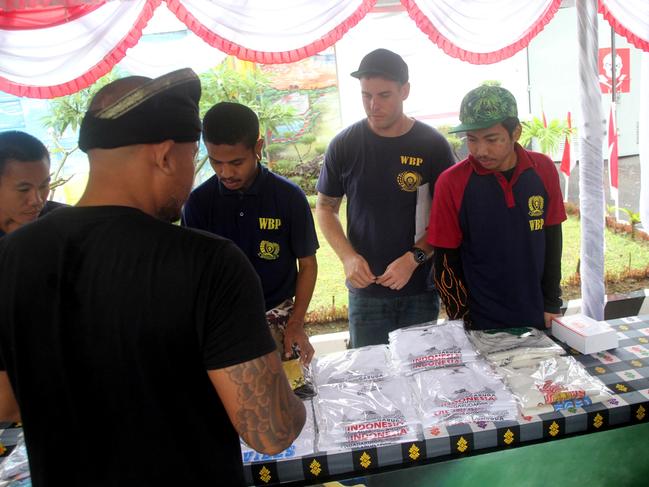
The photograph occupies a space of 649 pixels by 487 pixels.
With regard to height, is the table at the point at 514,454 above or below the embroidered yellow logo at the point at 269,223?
below

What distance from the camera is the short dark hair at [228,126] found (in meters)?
1.76

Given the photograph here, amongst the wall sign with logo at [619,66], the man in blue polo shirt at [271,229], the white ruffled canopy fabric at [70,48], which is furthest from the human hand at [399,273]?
the wall sign with logo at [619,66]

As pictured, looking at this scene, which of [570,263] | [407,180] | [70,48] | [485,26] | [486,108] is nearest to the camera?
[486,108]

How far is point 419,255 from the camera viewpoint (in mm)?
2191

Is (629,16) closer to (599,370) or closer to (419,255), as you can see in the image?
(419,255)

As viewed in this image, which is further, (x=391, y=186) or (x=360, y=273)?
(x=391, y=186)

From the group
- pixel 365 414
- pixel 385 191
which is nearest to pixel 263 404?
pixel 365 414

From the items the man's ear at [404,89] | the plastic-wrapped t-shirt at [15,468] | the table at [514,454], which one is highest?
the man's ear at [404,89]

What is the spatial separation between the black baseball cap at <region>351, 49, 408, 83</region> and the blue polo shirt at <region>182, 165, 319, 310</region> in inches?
23.0

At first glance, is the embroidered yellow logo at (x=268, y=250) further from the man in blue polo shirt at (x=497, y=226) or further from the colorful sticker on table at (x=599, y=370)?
the colorful sticker on table at (x=599, y=370)

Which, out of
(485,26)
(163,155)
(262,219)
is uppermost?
(485,26)

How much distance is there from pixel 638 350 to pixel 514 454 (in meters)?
0.62

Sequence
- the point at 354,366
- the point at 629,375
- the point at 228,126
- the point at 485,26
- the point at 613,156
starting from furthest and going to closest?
the point at 613,156, the point at 485,26, the point at 228,126, the point at 354,366, the point at 629,375

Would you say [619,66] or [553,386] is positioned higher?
[619,66]
